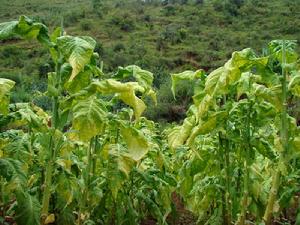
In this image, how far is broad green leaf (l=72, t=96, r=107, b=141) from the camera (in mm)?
2906

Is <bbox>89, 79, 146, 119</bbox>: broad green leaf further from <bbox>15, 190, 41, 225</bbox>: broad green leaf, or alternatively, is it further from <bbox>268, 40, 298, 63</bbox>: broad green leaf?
<bbox>268, 40, 298, 63</bbox>: broad green leaf

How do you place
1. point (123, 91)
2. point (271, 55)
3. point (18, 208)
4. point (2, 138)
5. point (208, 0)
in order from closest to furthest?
point (123, 91)
point (18, 208)
point (271, 55)
point (2, 138)
point (208, 0)

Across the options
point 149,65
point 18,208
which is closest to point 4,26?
point 18,208

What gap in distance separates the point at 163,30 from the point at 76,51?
131 feet

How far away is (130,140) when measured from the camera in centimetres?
318

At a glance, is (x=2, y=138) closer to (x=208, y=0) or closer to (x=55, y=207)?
(x=55, y=207)

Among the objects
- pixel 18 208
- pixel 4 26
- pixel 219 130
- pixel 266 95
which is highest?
pixel 4 26

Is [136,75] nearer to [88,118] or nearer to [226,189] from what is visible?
[88,118]

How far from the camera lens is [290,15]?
43.1 m

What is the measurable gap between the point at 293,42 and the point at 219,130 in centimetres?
83

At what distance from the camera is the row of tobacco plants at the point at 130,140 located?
3102 millimetres

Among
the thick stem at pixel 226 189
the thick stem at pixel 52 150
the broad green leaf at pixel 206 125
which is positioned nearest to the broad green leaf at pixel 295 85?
the broad green leaf at pixel 206 125

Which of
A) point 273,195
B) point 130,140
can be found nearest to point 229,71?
point 130,140

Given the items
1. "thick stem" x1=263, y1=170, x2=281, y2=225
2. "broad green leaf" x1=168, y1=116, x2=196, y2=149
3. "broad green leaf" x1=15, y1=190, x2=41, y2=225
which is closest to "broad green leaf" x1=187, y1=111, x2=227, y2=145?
"broad green leaf" x1=168, y1=116, x2=196, y2=149
